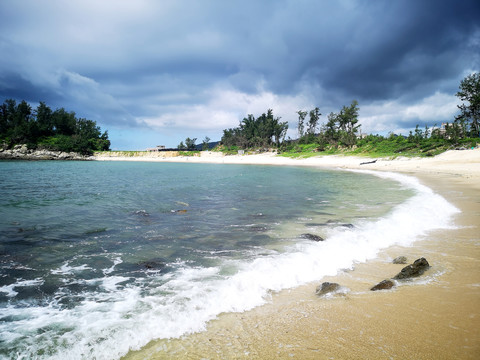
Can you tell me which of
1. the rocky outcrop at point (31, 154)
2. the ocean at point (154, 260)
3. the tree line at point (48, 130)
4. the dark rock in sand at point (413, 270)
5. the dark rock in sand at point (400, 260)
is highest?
the tree line at point (48, 130)

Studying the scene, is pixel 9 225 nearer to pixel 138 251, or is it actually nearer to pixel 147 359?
pixel 138 251

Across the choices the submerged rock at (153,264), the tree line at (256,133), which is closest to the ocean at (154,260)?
the submerged rock at (153,264)

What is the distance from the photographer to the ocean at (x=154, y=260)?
358cm

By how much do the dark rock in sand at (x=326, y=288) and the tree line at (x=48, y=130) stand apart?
124389 millimetres

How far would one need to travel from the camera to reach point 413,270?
495 cm

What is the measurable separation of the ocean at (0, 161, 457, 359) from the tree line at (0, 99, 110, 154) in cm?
11469

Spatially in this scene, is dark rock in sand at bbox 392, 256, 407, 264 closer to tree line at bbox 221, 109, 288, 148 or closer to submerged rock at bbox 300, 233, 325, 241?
submerged rock at bbox 300, 233, 325, 241

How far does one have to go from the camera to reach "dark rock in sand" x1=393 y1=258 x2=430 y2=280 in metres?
4.89

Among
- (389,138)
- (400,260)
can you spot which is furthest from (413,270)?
(389,138)

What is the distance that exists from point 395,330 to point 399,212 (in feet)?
29.1

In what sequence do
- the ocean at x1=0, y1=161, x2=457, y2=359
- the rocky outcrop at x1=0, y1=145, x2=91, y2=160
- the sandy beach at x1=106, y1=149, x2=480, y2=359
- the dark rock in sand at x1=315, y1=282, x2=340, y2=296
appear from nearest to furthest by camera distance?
the sandy beach at x1=106, y1=149, x2=480, y2=359 < the ocean at x1=0, y1=161, x2=457, y2=359 < the dark rock in sand at x1=315, y1=282, x2=340, y2=296 < the rocky outcrop at x1=0, y1=145, x2=91, y2=160

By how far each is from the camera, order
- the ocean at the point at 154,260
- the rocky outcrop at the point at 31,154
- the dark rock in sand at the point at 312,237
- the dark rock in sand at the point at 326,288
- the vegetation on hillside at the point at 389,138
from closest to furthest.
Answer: the ocean at the point at 154,260, the dark rock in sand at the point at 326,288, the dark rock in sand at the point at 312,237, the vegetation on hillside at the point at 389,138, the rocky outcrop at the point at 31,154

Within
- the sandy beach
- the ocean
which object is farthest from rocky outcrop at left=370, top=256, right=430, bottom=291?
the ocean

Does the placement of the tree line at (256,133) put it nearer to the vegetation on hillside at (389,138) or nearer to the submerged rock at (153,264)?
the vegetation on hillside at (389,138)
